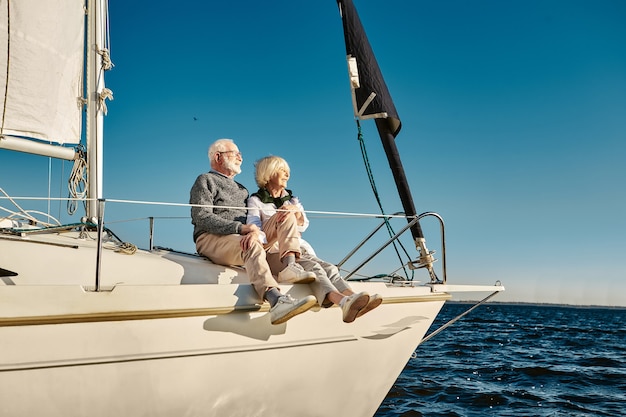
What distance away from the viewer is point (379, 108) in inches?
204

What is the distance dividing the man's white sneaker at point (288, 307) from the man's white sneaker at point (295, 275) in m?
0.28

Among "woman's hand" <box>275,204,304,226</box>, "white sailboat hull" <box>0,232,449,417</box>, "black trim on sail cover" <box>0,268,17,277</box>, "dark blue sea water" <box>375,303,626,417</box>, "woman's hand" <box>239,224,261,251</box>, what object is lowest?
"dark blue sea water" <box>375,303,626,417</box>

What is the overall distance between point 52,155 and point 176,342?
3.31 meters

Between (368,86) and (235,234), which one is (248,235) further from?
(368,86)

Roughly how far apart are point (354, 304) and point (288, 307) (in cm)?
41

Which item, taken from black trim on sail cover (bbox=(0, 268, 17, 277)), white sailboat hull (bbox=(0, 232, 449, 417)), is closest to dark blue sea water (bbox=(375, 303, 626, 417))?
white sailboat hull (bbox=(0, 232, 449, 417))

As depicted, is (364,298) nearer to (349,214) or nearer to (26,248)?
(349,214)

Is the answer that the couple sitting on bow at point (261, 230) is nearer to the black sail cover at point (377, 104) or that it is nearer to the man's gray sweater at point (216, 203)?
the man's gray sweater at point (216, 203)

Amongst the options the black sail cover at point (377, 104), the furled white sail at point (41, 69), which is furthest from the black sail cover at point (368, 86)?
the furled white sail at point (41, 69)

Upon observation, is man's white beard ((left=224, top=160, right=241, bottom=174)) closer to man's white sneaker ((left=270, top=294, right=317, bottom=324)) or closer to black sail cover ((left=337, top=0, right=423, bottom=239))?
man's white sneaker ((left=270, top=294, right=317, bottom=324))

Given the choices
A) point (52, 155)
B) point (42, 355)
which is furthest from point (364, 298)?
point (52, 155)

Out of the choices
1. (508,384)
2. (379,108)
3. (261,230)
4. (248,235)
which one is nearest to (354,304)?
(248,235)

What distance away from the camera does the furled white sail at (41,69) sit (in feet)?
17.1

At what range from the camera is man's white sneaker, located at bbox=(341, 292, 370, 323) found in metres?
3.32
